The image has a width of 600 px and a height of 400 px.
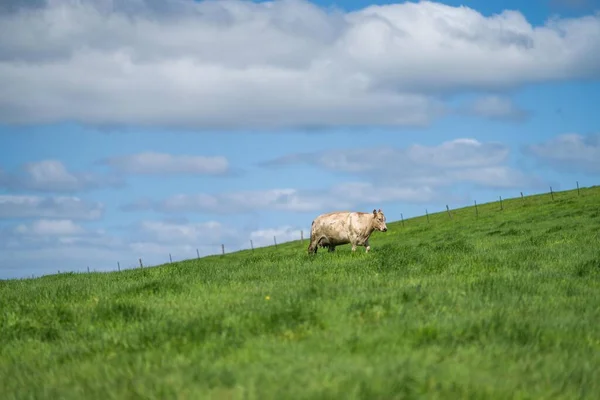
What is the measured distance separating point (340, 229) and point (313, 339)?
22.8 m

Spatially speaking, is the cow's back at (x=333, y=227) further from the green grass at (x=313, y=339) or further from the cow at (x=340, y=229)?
the green grass at (x=313, y=339)

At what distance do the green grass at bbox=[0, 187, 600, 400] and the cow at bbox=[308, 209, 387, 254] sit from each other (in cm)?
1592

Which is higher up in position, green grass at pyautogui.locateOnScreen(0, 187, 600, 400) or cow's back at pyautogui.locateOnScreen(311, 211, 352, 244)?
cow's back at pyautogui.locateOnScreen(311, 211, 352, 244)

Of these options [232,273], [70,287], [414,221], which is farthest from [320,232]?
[414,221]

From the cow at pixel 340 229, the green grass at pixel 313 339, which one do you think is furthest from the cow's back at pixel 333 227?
the green grass at pixel 313 339

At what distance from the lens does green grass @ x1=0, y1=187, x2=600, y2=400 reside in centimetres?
692

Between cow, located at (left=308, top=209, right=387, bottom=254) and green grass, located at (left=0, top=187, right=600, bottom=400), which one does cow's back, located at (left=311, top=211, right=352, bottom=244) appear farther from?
green grass, located at (left=0, top=187, right=600, bottom=400)

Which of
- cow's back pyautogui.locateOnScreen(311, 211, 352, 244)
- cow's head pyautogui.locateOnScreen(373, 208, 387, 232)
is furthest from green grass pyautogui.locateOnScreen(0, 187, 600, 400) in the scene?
cow's head pyautogui.locateOnScreen(373, 208, 387, 232)

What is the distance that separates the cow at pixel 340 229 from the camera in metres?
31.5

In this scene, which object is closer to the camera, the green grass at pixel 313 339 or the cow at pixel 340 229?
the green grass at pixel 313 339

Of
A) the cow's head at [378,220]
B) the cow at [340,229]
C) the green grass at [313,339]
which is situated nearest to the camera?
the green grass at [313,339]

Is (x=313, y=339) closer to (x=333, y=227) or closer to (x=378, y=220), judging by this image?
(x=333, y=227)

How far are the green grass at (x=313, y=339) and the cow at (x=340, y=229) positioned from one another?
15.9m

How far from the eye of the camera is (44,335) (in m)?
11.3
